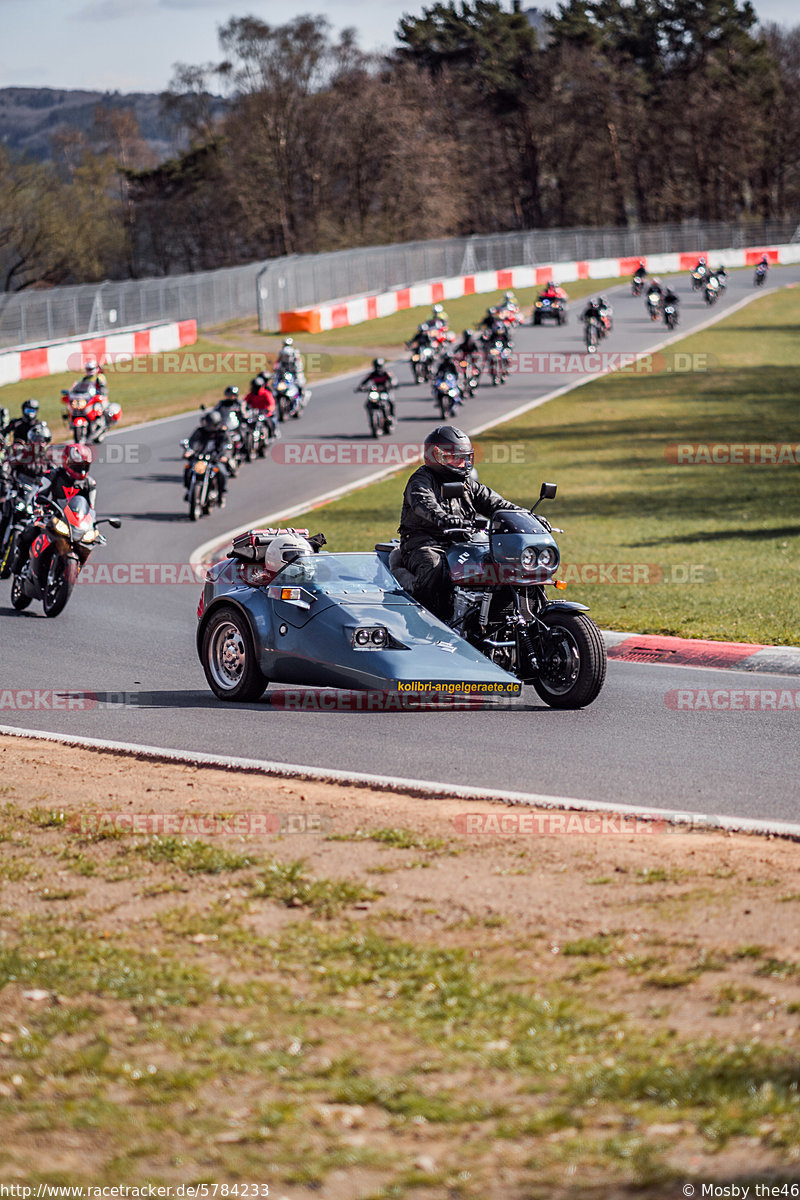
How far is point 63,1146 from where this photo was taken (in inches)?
158

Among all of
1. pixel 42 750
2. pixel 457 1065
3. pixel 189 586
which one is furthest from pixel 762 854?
pixel 189 586

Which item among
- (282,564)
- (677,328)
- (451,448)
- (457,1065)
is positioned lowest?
(457,1065)

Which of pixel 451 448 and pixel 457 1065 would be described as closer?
pixel 457 1065

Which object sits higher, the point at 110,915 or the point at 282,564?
the point at 282,564

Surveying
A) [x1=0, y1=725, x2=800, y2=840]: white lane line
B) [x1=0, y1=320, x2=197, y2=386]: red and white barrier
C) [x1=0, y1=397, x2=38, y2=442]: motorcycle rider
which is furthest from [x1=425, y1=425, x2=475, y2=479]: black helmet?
[x1=0, y1=320, x2=197, y2=386]: red and white barrier

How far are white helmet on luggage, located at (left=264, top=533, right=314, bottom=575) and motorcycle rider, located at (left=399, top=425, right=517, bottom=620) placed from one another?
2.57 ft

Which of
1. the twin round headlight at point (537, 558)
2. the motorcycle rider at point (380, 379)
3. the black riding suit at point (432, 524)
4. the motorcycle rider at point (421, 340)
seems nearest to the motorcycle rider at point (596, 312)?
the motorcycle rider at point (421, 340)

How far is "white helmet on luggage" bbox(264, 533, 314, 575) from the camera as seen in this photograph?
34.9 feet

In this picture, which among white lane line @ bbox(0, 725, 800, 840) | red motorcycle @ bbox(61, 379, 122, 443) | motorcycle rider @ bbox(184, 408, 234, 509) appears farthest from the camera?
red motorcycle @ bbox(61, 379, 122, 443)

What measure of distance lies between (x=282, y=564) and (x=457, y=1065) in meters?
6.48

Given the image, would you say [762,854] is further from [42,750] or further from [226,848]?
[42,750]

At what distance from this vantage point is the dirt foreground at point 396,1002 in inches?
155

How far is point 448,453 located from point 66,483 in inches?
232

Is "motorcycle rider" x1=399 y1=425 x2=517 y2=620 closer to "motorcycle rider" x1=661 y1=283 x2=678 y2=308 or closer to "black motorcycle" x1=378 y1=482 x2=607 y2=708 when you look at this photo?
"black motorcycle" x1=378 y1=482 x2=607 y2=708
